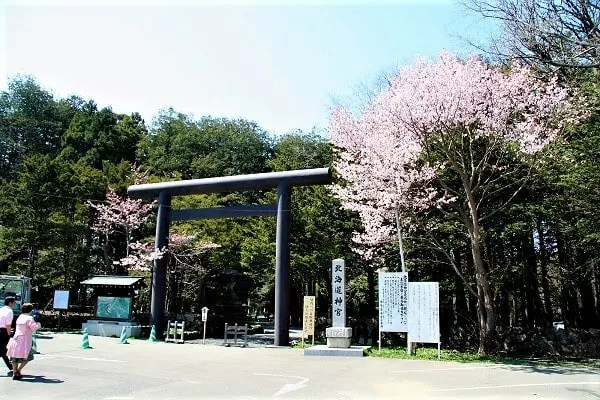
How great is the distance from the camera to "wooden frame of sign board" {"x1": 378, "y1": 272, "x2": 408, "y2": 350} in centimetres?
1391

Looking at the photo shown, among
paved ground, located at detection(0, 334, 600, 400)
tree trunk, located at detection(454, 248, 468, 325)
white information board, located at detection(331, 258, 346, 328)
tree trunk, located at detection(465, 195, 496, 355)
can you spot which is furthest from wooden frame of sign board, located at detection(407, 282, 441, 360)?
tree trunk, located at detection(454, 248, 468, 325)

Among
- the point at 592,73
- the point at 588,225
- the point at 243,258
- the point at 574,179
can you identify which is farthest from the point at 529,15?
the point at 243,258

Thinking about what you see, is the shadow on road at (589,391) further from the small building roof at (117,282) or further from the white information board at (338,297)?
the small building roof at (117,282)

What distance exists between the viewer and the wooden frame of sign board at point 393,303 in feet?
45.6

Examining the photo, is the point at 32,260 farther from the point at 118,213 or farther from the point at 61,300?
Result: the point at 61,300

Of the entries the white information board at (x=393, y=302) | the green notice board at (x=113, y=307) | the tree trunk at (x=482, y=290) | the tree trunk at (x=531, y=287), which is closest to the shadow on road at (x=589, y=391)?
the white information board at (x=393, y=302)

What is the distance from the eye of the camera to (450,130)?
1480 centimetres

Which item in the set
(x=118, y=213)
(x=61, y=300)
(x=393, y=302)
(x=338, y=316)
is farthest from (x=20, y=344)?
(x=118, y=213)

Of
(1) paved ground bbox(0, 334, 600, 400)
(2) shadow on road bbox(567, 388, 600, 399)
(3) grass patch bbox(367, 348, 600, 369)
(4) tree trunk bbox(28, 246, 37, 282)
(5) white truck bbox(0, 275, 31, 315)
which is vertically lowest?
(3) grass patch bbox(367, 348, 600, 369)

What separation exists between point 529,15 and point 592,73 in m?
4.38

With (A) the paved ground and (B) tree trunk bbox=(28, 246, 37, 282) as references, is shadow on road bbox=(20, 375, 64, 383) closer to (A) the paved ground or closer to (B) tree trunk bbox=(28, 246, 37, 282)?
(A) the paved ground

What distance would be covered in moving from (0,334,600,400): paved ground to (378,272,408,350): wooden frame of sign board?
1648 mm

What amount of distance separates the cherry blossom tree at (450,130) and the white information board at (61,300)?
1302cm

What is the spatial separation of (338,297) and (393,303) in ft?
5.44
